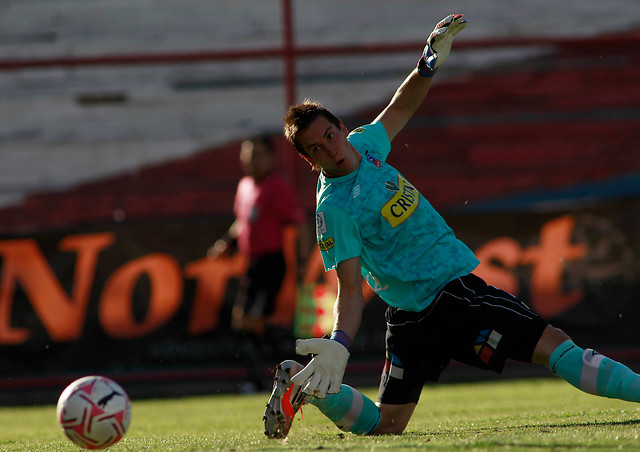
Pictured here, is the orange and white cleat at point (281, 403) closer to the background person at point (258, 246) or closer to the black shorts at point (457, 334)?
the black shorts at point (457, 334)

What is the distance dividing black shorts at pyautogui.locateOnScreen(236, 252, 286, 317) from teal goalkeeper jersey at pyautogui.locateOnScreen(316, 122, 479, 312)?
3.58 metres

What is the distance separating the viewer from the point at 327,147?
4.08m

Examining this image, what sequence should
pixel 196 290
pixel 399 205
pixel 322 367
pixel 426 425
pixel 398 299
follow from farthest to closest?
pixel 196 290, pixel 426 425, pixel 398 299, pixel 399 205, pixel 322 367

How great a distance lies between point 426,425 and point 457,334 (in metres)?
0.83

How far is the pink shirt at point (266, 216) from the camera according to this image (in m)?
8.14

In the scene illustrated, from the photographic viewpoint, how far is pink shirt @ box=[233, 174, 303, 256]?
8.14m

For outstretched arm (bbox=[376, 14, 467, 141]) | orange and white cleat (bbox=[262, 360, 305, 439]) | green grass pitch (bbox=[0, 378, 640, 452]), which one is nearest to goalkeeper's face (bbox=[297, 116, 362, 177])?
outstretched arm (bbox=[376, 14, 467, 141])

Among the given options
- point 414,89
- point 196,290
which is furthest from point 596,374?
point 196,290

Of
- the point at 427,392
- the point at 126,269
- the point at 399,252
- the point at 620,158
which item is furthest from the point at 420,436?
the point at 620,158

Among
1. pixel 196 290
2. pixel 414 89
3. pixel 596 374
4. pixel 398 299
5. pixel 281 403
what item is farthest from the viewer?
pixel 196 290

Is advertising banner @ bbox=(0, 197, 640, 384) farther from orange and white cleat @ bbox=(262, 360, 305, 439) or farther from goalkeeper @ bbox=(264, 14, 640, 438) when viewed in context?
orange and white cleat @ bbox=(262, 360, 305, 439)

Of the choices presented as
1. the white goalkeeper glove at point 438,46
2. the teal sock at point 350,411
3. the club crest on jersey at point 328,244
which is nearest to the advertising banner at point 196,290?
the white goalkeeper glove at point 438,46

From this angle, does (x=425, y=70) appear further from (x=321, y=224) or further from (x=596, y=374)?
(x=596, y=374)

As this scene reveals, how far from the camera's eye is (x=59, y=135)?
1284 cm
